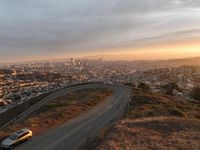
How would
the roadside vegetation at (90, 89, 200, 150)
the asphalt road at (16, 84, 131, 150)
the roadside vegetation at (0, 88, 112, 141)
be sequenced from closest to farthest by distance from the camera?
the roadside vegetation at (90, 89, 200, 150)
the asphalt road at (16, 84, 131, 150)
the roadside vegetation at (0, 88, 112, 141)

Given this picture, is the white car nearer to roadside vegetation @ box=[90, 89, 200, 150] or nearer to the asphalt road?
the asphalt road

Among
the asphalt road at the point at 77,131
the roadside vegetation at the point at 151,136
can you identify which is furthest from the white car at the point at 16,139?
the roadside vegetation at the point at 151,136

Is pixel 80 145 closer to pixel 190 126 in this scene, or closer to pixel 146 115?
pixel 190 126

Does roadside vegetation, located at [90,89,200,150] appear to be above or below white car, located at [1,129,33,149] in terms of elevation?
above

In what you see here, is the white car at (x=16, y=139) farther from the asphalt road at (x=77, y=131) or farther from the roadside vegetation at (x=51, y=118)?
the roadside vegetation at (x=51, y=118)

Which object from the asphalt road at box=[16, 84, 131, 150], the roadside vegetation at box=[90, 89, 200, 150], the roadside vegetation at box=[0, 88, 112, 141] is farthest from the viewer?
the roadside vegetation at box=[0, 88, 112, 141]

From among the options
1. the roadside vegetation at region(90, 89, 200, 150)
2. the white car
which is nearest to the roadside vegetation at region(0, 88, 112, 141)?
the white car

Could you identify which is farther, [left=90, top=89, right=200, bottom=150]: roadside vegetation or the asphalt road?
the asphalt road
